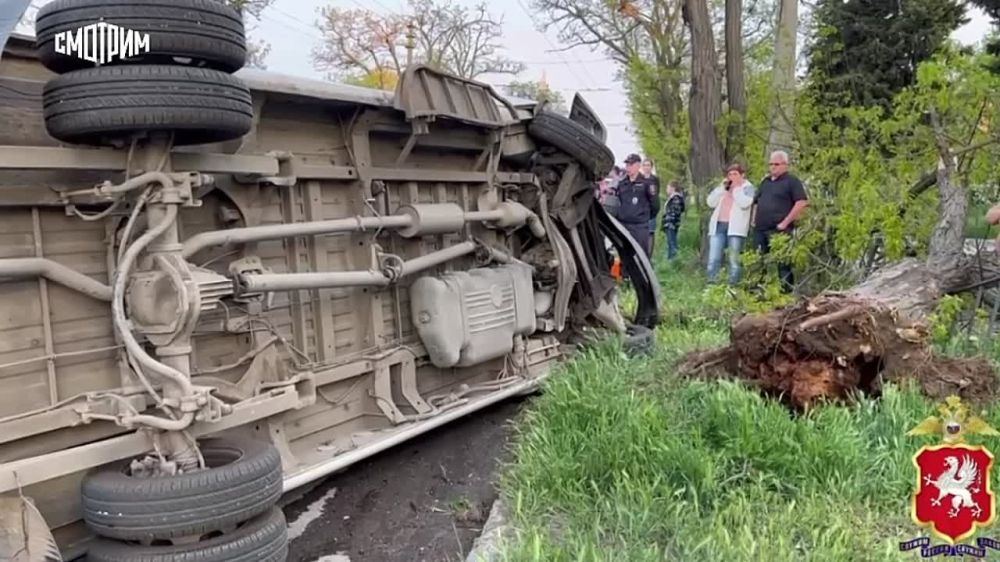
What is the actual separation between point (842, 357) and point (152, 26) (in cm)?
382

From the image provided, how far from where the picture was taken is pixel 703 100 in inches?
577

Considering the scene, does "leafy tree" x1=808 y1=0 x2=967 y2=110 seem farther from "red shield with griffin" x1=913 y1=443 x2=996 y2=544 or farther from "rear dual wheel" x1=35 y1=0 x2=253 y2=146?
"rear dual wheel" x1=35 y1=0 x2=253 y2=146

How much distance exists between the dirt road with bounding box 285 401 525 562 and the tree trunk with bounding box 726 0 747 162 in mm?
9802

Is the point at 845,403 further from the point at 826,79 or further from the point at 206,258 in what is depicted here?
the point at 826,79

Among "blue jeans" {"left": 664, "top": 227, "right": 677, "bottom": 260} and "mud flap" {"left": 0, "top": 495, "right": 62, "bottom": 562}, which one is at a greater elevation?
"blue jeans" {"left": 664, "top": 227, "right": 677, "bottom": 260}

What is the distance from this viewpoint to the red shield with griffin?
280 cm

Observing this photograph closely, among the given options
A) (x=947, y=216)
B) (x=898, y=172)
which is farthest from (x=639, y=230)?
(x=947, y=216)

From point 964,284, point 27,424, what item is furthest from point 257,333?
point 964,284

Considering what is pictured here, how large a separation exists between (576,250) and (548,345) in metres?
0.82

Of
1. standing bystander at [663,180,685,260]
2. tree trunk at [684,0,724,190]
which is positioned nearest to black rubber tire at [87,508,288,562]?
tree trunk at [684,0,724,190]

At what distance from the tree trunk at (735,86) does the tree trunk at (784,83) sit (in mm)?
→ 893

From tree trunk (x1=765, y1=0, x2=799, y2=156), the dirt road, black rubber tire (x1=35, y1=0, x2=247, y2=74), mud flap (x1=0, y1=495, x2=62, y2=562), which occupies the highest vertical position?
tree trunk (x1=765, y1=0, x2=799, y2=156)

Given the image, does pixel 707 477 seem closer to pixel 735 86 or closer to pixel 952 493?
pixel 952 493

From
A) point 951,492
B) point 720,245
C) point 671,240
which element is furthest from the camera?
point 671,240
